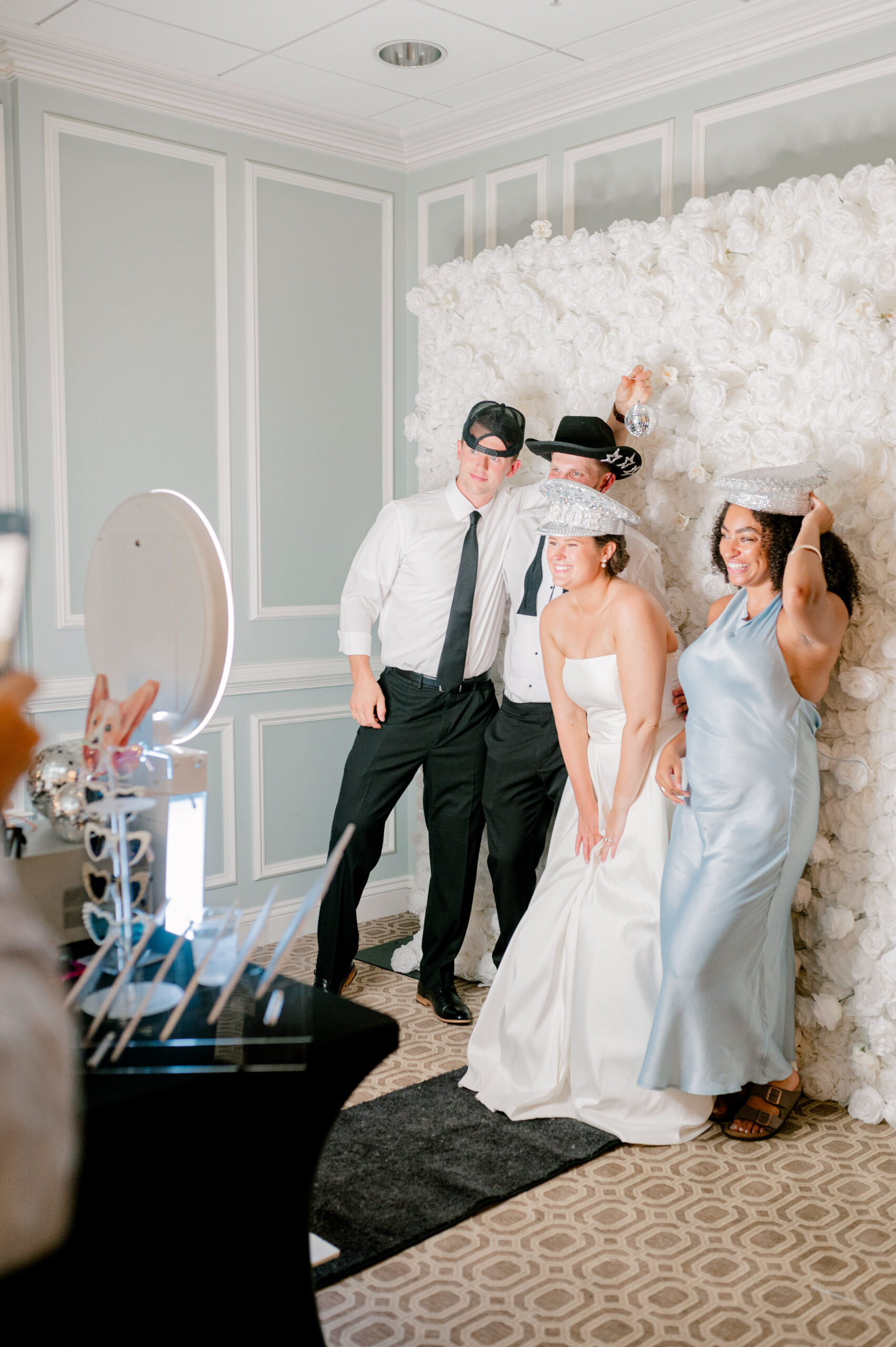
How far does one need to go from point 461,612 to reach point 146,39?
2.15 metres

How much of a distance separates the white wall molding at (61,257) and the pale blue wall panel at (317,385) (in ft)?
0.60

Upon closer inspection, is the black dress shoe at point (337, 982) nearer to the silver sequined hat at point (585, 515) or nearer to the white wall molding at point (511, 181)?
the silver sequined hat at point (585, 515)

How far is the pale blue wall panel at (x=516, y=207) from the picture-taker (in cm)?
438

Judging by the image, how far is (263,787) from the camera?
182 inches

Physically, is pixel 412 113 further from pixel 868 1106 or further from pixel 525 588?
pixel 868 1106

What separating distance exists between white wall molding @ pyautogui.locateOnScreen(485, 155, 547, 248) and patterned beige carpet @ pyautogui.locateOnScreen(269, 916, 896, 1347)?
328 centimetres

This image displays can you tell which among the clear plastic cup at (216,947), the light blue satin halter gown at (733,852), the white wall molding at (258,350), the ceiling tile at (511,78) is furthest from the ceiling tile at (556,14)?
the clear plastic cup at (216,947)

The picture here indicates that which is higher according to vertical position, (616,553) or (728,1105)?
(616,553)

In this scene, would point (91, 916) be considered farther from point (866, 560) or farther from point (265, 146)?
point (265, 146)

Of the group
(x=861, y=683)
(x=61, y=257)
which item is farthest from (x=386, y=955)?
(x=61, y=257)

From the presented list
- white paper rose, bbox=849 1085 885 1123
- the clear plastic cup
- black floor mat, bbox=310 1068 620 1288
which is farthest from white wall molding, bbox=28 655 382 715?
white paper rose, bbox=849 1085 885 1123

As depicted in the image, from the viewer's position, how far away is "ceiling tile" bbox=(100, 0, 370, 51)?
3516 millimetres

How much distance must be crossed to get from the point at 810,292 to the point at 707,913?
1714mm

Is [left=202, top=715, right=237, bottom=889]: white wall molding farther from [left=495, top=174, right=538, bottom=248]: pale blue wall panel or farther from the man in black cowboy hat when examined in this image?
[left=495, top=174, right=538, bottom=248]: pale blue wall panel
